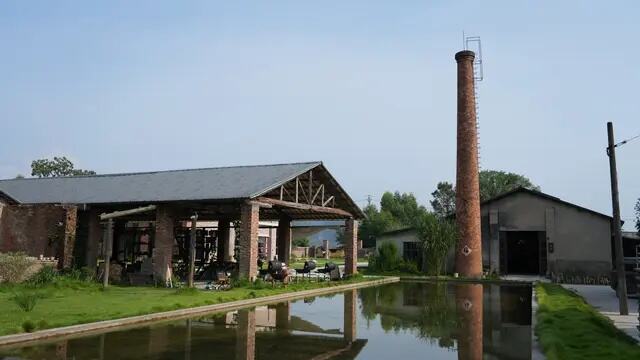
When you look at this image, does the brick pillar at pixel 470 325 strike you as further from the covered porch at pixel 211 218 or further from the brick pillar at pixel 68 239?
the brick pillar at pixel 68 239

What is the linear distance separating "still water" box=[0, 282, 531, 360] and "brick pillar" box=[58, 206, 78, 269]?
10.6 metres

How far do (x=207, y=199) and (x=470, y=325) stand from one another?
10841mm

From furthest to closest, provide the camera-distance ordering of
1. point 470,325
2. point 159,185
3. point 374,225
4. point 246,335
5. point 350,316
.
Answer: point 374,225 → point 159,185 → point 350,316 → point 470,325 → point 246,335

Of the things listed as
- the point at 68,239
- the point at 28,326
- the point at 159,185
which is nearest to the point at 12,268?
the point at 68,239

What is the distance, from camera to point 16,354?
8766mm

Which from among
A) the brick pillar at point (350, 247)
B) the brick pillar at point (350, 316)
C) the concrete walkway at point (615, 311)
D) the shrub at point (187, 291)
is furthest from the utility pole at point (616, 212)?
the brick pillar at point (350, 247)

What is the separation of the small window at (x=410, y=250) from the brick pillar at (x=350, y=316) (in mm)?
15161

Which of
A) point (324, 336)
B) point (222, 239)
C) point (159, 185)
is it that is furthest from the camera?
point (222, 239)

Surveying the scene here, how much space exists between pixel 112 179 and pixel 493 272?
22192 millimetres

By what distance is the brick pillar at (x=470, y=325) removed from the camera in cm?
1027

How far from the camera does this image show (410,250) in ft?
123

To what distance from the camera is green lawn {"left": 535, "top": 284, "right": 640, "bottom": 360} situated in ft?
29.9

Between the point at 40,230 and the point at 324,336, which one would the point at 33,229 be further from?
the point at 324,336

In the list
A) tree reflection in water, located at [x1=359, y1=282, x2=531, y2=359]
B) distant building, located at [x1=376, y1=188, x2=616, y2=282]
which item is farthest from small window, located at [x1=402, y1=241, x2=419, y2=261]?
tree reflection in water, located at [x1=359, y1=282, x2=531, y2=359]
